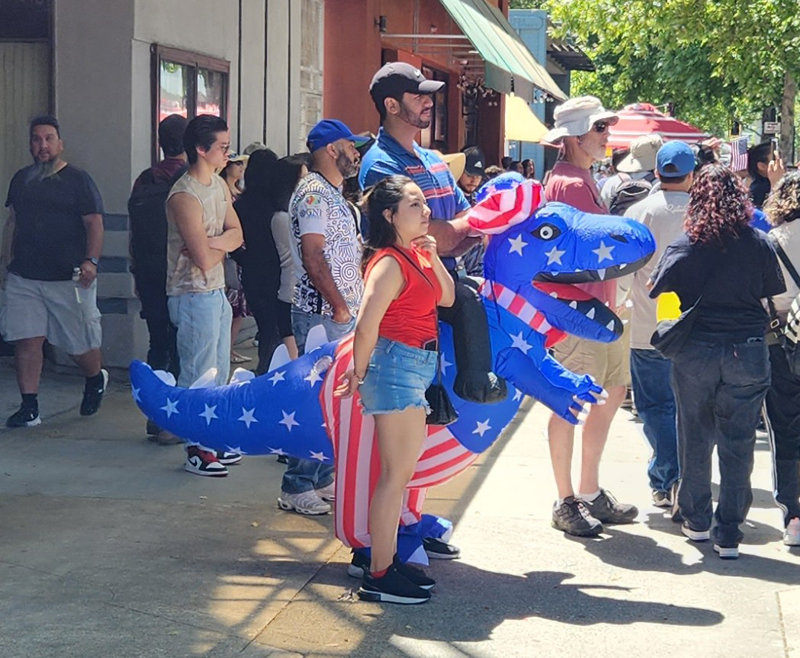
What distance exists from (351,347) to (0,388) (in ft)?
15.9

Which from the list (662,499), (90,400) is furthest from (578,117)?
(90,400)

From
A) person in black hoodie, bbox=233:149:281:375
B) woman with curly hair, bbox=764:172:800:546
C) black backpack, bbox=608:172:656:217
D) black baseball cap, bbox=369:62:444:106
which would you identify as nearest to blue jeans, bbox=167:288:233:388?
person in black hoodie, bbox=233:149:281:375

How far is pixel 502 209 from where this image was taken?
17.1 feet

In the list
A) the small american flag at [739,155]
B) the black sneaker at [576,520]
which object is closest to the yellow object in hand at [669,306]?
the black sneaker at [576,520]

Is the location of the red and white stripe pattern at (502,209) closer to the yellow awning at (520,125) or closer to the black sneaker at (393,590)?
the black sneaker at (393,590)

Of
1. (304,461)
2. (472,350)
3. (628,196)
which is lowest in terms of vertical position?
(304,461)

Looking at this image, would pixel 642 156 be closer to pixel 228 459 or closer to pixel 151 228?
pixel 151 228

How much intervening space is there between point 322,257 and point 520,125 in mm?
20614

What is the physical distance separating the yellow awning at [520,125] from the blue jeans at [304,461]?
19618 mm

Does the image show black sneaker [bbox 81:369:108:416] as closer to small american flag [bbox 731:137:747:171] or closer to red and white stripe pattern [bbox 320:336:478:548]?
red and white stripe pattern [bbox 320:336:478:548]

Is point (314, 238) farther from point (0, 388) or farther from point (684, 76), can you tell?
point (684, 76)

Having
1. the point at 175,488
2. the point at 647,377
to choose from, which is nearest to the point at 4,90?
the point at 175,488

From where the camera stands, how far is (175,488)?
6.77 metres

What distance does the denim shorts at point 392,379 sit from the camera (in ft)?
15.9
